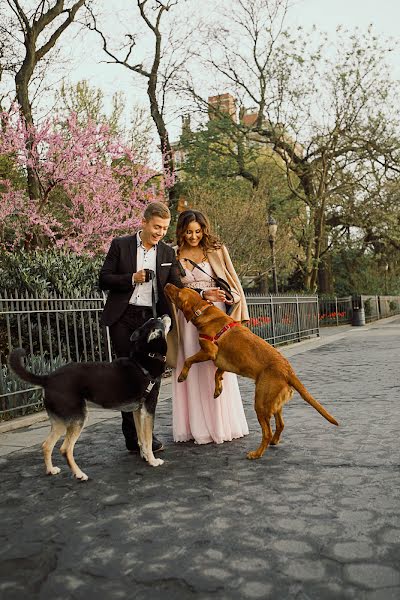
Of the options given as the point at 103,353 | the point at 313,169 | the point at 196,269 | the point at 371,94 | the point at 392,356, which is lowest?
the point at 392,356

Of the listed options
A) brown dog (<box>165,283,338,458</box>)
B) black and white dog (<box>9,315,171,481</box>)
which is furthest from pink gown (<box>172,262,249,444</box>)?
black and white dog (<box>9,315,171,481</box>)

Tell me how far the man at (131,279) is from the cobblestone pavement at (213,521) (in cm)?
92

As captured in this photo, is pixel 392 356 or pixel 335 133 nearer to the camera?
pixel 392 356

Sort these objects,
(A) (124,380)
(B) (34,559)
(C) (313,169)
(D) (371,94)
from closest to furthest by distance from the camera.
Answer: (B) (34,559) → (A) (124,380) → (D) (371,94) → (C) (313,169)

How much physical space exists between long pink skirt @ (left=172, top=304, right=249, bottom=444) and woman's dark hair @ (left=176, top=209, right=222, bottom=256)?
2.18 ft

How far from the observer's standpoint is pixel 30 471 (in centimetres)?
466

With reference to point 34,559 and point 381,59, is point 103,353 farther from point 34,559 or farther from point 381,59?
point 381,59

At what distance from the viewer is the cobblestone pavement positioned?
8.38 ft

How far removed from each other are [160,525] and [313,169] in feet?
80.8

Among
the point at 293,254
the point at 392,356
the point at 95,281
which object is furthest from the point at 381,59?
the point at 95,281

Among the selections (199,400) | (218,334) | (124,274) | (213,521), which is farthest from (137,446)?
(213,521)

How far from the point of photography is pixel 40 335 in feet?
23.6

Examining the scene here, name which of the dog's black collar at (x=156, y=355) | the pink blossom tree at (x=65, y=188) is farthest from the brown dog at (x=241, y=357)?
the pink blossom tree at (x=65, y=188)

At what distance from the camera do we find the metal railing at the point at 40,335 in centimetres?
727
